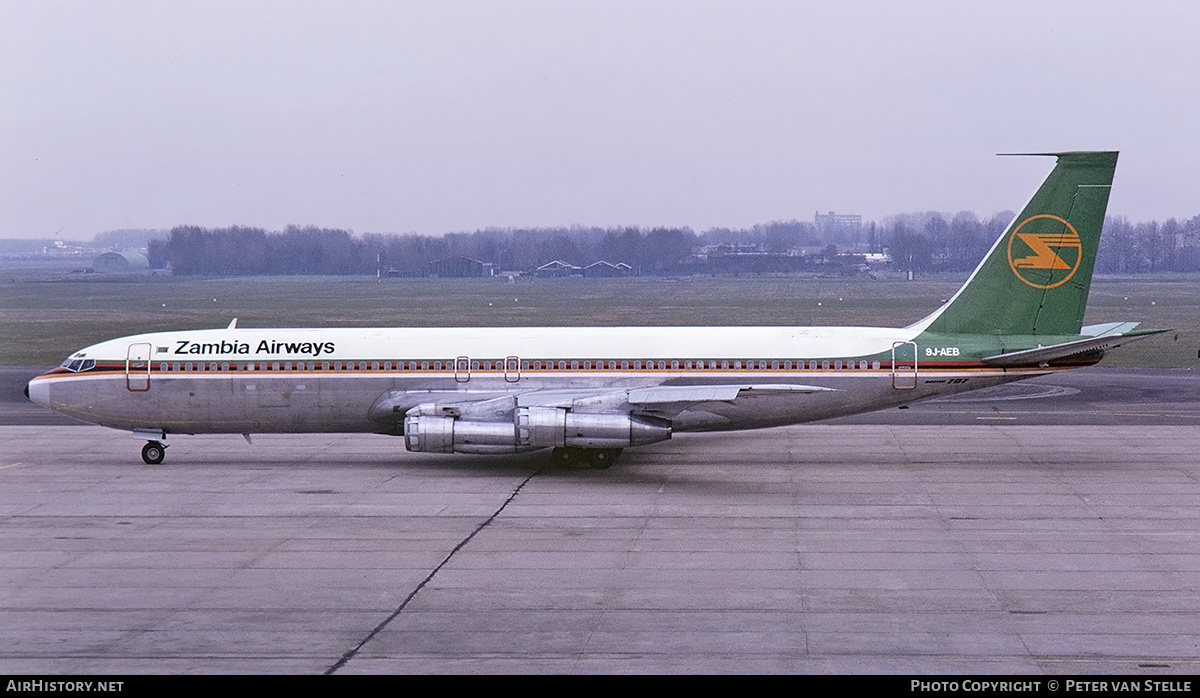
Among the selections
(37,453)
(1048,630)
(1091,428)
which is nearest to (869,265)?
(1091,428)

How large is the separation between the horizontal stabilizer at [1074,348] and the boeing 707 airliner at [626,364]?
58mm

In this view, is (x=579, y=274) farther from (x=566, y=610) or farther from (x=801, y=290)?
(x=566, y=610)

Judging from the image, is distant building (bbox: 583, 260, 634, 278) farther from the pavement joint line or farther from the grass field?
the pavement joint line

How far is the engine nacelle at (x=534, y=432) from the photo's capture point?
100 ft

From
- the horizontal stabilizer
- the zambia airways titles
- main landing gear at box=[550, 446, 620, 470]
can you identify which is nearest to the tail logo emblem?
the horizontal stabilizer

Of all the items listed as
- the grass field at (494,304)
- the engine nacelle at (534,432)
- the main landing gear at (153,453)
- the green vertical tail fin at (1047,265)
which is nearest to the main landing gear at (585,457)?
the engine nacelle at (534,432)

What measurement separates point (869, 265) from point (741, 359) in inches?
6042

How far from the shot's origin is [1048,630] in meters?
17.8

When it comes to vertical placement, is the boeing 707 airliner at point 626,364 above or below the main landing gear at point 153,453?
above

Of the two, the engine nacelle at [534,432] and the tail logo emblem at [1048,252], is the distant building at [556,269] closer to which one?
the tail logo emblem at [1048,252]

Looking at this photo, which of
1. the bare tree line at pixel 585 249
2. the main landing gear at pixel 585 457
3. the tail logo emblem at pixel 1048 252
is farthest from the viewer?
the bare tree line at pixel 585 249

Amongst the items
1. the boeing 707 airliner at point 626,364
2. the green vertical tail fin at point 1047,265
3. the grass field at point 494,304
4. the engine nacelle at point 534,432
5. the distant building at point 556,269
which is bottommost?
the grass field at point 494,304

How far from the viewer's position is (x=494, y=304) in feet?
367

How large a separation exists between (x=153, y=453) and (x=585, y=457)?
1150 centimetres
